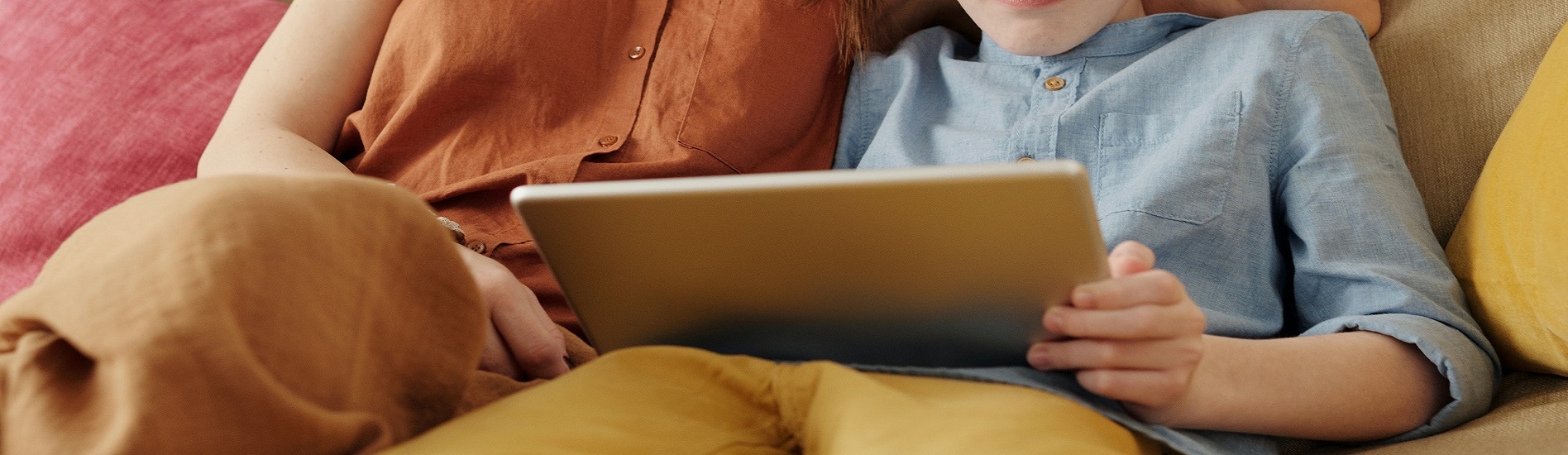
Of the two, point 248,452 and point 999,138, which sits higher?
point 248,452

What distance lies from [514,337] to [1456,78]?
2.89 feet

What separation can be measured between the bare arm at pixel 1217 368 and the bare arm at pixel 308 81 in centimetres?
76

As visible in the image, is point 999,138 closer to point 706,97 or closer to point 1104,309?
point 706,97

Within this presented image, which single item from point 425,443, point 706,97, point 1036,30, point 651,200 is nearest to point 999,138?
point 1036,30

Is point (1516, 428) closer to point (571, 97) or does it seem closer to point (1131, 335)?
point (1131, 335)

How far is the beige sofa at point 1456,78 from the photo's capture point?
1.05 metres

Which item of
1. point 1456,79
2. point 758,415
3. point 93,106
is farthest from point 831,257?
point 93,106

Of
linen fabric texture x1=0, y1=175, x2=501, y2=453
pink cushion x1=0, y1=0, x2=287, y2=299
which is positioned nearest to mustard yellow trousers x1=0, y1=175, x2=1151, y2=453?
linen fabric texture x1=0, y1=175, x2=501, y2=453

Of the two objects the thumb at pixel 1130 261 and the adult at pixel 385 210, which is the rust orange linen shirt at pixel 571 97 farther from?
the thumb at pixel 1130 261

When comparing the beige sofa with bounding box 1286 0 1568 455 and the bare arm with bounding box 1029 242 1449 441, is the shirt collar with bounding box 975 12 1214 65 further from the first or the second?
the bare arm with bounding box 1029 242 1449 441

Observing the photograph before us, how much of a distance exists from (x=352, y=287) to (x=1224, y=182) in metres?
0.70

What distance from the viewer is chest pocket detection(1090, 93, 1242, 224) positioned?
97 cm

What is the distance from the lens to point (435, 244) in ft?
2.19

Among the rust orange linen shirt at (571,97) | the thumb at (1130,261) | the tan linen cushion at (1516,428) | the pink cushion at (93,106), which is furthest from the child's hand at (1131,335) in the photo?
the pink cushion at (93,106)
